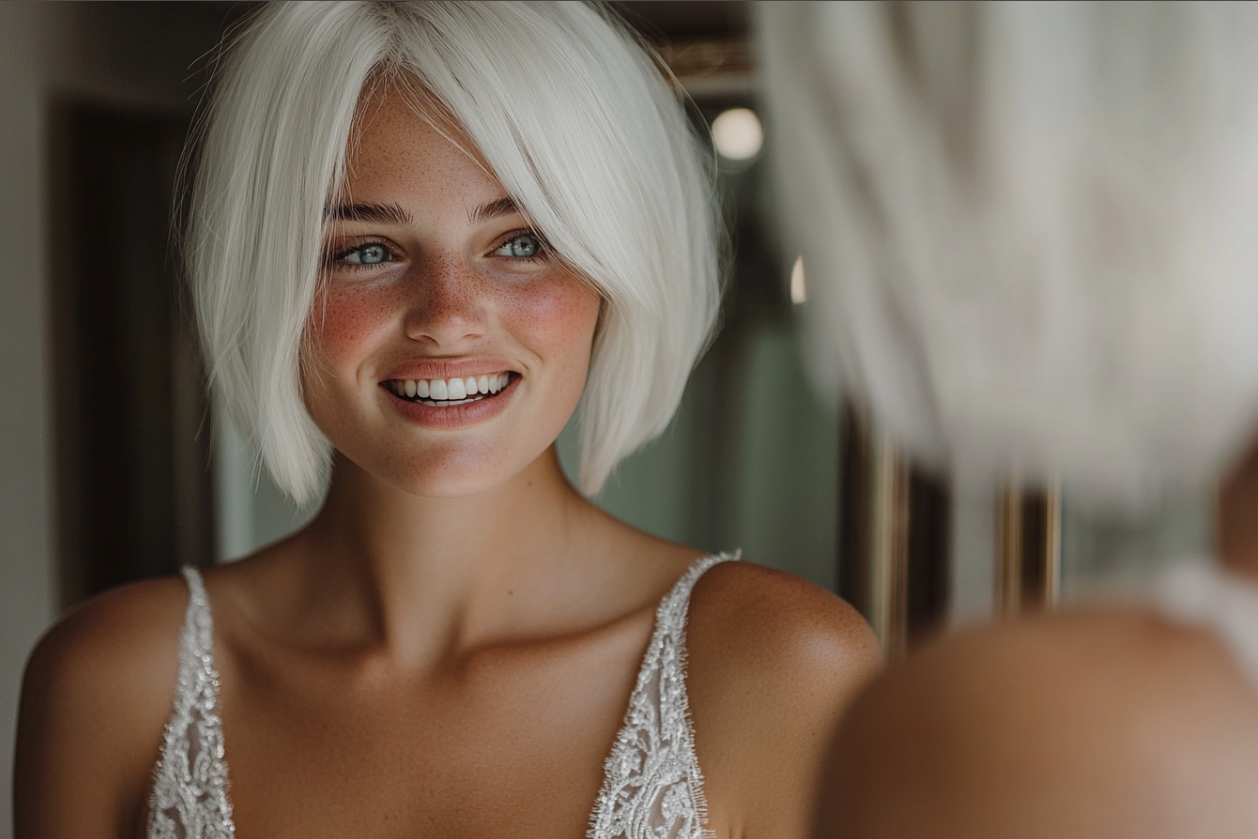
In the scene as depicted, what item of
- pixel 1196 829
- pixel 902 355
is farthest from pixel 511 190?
pixel 1196 829

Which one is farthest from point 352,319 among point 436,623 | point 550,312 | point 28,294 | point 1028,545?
point 28,294

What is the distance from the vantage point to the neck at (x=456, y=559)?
38.0 inches

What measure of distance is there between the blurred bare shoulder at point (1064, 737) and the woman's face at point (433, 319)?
1.59 ft

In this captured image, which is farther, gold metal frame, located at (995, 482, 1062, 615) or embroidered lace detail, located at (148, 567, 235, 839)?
gold metal frame, located at (995, 482, 1062, 615)

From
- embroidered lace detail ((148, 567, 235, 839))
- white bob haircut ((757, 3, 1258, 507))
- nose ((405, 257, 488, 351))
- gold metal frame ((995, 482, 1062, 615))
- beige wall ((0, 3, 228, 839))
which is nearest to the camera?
white bob haircut ((757, 3, 1258, 507))

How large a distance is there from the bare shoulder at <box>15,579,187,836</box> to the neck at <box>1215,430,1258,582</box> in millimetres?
844

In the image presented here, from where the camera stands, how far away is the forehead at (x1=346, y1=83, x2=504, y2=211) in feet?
2.72

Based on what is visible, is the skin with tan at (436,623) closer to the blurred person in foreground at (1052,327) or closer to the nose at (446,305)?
the nose at (446,305)

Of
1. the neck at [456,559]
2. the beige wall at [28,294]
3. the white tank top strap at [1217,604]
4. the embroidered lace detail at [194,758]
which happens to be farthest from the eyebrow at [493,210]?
the beige wall at [28,294]

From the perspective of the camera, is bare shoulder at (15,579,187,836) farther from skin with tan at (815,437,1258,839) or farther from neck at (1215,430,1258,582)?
neck at (1215,430,1258,582)

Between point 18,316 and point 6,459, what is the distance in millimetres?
183

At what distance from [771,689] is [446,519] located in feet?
0.95

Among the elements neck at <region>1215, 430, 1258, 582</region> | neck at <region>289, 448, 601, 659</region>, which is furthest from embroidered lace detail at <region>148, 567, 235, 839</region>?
neck at <region>1215, 430, 1258, 582</region>

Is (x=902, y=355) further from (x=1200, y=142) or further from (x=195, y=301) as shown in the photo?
(x=195, y=301)
